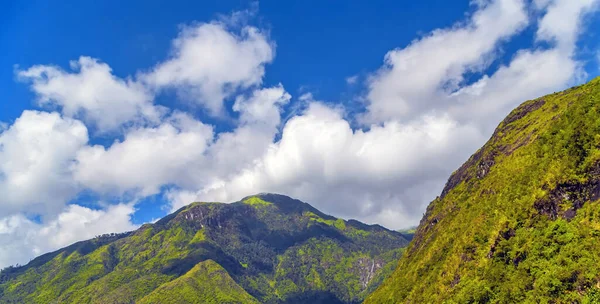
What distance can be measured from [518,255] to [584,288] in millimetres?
46051

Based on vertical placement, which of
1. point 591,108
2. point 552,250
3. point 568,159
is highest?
point 591,108

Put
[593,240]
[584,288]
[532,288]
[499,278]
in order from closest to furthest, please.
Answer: [584,288]
[593,240]
[532,288]
[499,278]

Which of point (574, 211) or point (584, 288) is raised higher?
point (574, 211)

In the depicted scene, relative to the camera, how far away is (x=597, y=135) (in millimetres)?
181875

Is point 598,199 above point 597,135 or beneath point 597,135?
beneath

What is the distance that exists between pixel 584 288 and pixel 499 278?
1955 inches

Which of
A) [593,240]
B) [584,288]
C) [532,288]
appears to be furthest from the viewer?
[532,288]

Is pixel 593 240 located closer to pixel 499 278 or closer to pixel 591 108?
pixel 499 278

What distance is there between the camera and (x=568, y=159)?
195 m

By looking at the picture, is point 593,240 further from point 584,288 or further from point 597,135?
point 597,135

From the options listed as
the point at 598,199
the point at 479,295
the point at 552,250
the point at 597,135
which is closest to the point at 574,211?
the point at 598,199

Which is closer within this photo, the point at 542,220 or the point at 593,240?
the point at 593,240

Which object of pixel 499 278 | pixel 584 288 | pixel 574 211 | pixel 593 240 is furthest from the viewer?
pixel 499 278

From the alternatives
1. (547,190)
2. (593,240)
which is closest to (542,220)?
(547,190)
